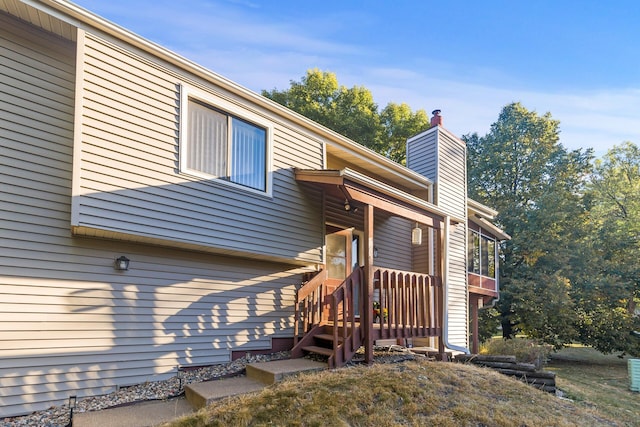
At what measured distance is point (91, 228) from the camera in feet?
15.2

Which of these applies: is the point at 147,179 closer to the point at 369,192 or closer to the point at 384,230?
the point at 369,192

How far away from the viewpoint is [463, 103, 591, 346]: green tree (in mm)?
16297

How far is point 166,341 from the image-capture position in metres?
5.55

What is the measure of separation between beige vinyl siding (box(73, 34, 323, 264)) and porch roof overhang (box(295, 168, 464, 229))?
2.57 feet

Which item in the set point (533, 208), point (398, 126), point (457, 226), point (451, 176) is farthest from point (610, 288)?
point (398, 126)

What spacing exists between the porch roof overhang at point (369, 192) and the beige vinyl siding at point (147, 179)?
0.78 meters

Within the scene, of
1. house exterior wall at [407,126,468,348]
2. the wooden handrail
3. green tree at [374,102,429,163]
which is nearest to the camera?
the wooden handrail

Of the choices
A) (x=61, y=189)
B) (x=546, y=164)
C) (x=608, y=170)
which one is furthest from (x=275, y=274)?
(x=608, y=170)

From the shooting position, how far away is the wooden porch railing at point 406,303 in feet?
21.7

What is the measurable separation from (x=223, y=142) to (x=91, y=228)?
2.29 metres

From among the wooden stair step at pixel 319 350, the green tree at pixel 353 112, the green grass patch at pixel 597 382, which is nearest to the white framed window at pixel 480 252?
the green grass patch at pixel 597 382

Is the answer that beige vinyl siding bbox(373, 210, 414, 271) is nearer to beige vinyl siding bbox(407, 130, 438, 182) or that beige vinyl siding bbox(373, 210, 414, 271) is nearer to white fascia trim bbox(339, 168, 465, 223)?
beige vinyl siding bbox(407, 130, 438, 182)

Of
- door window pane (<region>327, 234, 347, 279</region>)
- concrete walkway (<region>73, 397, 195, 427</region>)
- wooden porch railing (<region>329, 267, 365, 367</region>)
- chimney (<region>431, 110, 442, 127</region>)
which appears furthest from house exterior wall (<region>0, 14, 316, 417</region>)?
chimney (<region>431, 110, 442, 127</region>)

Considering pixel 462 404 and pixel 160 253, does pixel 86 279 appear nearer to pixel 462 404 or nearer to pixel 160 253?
pixel 160 253
